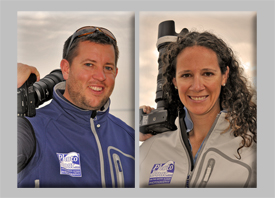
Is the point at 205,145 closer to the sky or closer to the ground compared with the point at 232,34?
closer to the ground

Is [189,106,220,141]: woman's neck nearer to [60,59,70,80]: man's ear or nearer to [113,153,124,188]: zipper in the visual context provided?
[113,153,124,188]: zipper

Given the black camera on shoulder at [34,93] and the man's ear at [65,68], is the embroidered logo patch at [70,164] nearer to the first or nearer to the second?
the black camera on shoulder at [34,93]

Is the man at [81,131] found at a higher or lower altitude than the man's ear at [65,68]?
lower

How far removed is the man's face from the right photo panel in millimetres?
344

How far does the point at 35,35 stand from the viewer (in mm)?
3291

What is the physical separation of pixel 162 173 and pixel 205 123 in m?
0.60

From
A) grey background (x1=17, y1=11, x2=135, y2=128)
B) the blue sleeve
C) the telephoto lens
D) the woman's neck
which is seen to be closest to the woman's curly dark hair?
the woman's neck

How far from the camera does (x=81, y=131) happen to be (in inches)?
125

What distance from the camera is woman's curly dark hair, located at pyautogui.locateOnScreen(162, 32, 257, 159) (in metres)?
3.16

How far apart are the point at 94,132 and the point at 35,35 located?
107 cm

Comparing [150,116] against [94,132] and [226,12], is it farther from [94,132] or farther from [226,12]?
[226,12]

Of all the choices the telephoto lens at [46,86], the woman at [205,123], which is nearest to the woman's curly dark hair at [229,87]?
the woman at [205,123]

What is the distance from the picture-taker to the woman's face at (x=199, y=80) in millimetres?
3135

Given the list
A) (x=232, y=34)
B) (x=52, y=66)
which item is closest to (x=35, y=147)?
(x=52, y=66)
